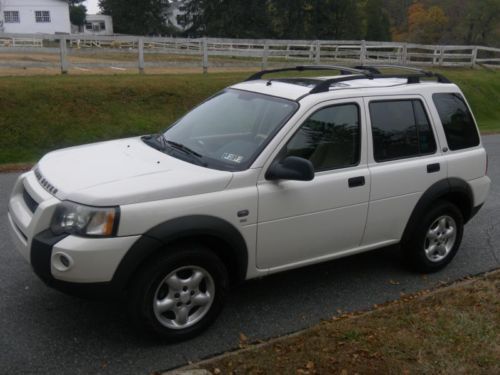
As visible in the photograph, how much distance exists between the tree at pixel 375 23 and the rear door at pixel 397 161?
66.0 meters

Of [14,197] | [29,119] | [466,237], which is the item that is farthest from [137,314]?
[29,119]

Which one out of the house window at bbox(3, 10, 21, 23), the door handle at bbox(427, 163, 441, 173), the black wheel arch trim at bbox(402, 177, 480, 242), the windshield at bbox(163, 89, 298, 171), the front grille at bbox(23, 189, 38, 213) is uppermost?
the house window at bbox(3, 10, 21, 23)

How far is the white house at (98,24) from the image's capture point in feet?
214

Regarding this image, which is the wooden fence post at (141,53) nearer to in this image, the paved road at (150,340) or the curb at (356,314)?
the paved road at (150,340)

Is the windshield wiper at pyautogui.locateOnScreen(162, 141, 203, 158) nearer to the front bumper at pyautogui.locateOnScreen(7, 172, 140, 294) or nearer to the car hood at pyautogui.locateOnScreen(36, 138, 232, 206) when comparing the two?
the car hood at pyautogui.locateOnScreen(36, 138, 232, 206)

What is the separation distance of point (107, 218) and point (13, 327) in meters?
1.30

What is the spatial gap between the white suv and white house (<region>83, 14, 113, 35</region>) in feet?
207

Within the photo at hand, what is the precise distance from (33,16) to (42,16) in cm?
92

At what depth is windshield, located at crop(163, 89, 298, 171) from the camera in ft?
14.2

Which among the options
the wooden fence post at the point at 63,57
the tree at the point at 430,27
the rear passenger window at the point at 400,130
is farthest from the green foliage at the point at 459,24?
the rear passenger window at the point at 400,130

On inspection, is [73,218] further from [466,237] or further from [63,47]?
[63,47]

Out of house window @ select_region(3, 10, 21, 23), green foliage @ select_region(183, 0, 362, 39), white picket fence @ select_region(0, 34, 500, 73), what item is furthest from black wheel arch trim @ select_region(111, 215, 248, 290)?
house window @ select_region(3, 10, 21, 23)

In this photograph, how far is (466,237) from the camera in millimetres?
6715

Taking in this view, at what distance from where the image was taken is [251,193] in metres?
4.10
